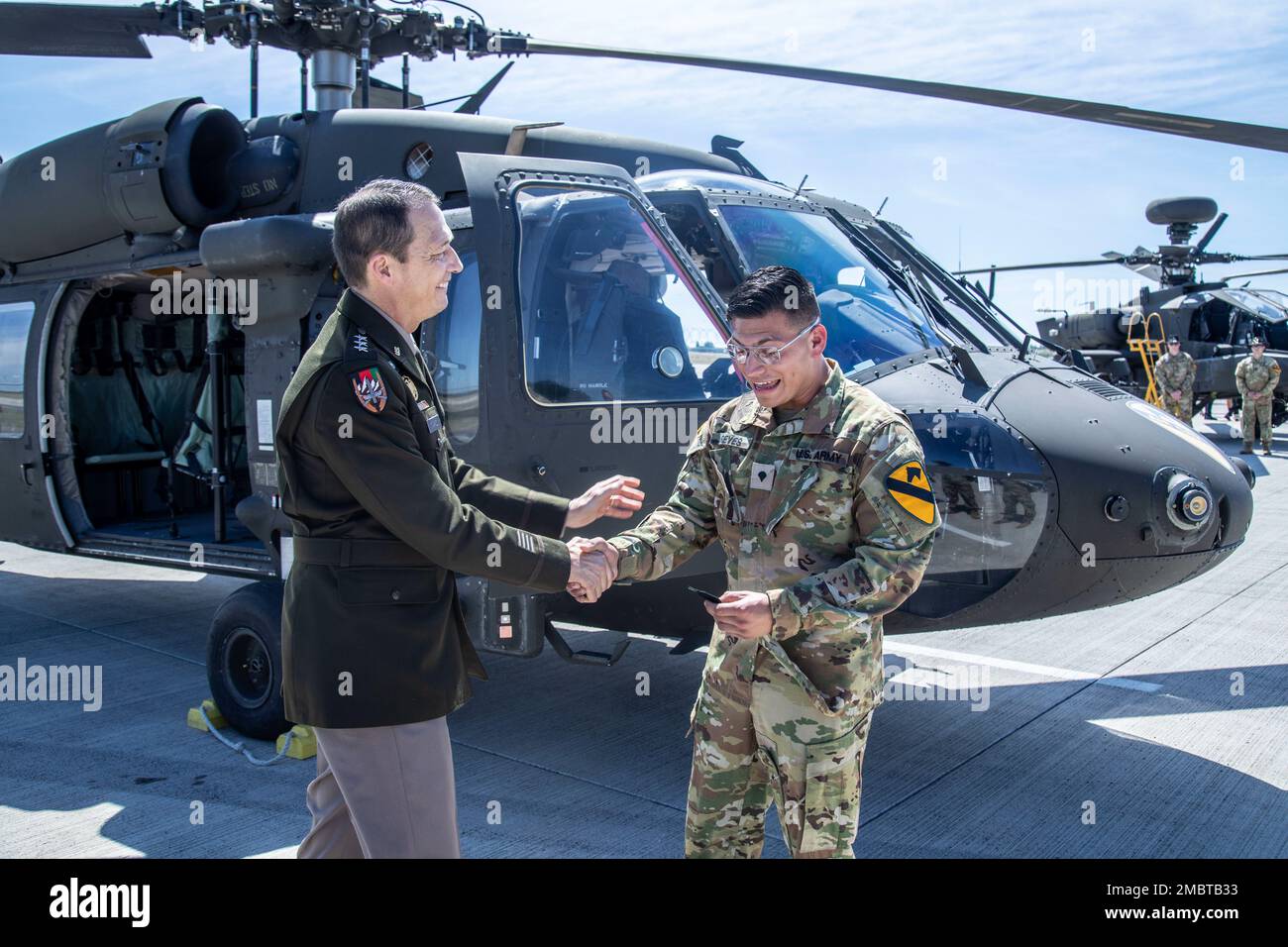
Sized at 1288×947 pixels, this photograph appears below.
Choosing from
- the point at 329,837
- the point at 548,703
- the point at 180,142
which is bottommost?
the point at 548,703

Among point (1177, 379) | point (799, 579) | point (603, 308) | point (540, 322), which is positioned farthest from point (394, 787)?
point (1177, 379)

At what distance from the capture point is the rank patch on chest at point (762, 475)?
2.59 meters

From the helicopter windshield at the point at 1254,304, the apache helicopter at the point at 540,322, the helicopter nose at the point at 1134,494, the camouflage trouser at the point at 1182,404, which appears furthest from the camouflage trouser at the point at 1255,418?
the helicopter nose at the point at 1134,494

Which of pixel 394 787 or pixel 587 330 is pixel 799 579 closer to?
pixel 394 787

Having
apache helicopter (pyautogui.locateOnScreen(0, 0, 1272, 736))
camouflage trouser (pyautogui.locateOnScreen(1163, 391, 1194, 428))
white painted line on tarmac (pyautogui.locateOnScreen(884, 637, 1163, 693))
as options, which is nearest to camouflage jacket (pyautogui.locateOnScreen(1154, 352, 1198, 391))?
camouflage trouser (pyautogui.locateOnScreen(1163, 391, 1194, 428))

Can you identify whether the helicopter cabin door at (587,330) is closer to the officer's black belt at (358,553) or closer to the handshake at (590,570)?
the handshake at (590,570)

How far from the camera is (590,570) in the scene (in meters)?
2.60

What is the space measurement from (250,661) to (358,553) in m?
2.82

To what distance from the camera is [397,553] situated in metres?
2.29

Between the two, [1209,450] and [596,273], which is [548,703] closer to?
[596,273]

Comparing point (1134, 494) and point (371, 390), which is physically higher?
point (371, 390)

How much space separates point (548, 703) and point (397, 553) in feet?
10.1

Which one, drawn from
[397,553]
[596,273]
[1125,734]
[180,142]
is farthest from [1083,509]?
[180,142]

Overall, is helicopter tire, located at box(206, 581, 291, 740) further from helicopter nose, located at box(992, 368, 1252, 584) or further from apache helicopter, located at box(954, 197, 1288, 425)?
apache helicopter, located at box(954, 197, 1288, 425)
